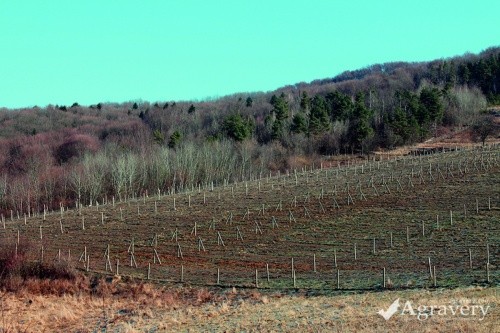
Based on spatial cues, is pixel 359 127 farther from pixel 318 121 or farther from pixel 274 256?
pixel 274 256

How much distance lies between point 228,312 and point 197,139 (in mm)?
83773

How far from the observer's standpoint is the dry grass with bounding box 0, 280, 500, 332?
762 inches

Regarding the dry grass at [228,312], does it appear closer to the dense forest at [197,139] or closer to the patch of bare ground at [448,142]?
the dense forest at [197,139]

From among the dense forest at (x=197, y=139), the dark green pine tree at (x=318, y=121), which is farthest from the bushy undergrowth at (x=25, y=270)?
the dark green pine tree at (x=318, y=121)

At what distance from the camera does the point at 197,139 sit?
350 ft

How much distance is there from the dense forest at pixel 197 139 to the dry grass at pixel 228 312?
50.2 m

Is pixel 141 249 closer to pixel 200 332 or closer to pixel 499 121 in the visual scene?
pixel 200 332

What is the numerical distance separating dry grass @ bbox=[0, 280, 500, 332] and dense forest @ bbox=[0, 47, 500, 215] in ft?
165

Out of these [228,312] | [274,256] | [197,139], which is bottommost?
[274,256]

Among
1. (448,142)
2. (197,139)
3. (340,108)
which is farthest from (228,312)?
(340,108)

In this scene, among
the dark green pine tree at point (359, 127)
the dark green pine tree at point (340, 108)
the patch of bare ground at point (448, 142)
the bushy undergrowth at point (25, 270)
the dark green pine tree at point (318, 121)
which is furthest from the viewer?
the dark green pine tree at point (340, 108)

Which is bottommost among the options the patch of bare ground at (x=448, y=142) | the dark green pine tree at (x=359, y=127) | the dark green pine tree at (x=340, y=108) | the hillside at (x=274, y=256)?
the hillside at (x=274, y=256)

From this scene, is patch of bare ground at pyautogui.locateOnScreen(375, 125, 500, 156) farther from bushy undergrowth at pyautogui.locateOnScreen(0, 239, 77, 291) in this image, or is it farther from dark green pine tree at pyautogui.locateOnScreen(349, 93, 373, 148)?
bushy undergrowth at pyautogui.locateOnScreen(0, 239, 77, 291)

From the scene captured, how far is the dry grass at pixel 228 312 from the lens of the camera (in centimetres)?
1934
